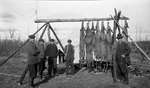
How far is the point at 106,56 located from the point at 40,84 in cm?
405

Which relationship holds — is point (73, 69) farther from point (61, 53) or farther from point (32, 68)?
point (32, 68)

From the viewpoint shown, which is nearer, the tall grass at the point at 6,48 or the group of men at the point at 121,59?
the group of men at the point at 121,59

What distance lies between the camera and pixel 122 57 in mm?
7957

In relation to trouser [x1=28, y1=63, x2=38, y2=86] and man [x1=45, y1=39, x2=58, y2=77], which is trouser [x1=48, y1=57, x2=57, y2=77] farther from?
trouser [x1=28, y1=63, x2=38, y2=86]

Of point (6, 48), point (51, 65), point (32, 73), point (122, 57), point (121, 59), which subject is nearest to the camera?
point (122, 57)

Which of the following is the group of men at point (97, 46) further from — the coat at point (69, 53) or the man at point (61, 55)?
the man at point (61, 55)

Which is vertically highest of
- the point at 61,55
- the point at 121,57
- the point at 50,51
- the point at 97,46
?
the point at 97,46

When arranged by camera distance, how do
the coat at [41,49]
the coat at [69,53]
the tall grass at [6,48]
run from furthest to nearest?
the tall grass at [6,48] → the coat at [69,53] → the coat at [41,49]

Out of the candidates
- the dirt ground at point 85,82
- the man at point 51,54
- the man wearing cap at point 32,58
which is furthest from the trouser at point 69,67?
the man wearing cap at point 32,58

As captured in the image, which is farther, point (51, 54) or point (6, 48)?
point (6, 48)

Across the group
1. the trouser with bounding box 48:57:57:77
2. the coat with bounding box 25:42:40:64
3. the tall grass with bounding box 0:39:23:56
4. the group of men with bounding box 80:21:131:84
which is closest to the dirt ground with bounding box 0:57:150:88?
the trouser with bounding box 48:57:57:77

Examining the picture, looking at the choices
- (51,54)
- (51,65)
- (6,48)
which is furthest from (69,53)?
(6,48)

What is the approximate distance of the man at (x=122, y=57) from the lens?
797 cm

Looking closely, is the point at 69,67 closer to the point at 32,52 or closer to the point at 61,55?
the point at 61,55
